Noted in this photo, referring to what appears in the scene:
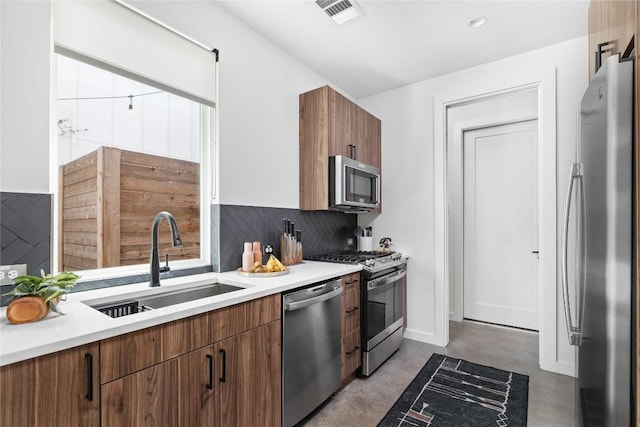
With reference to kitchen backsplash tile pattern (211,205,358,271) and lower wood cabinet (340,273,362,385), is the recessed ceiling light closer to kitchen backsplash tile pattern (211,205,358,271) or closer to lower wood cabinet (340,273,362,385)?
kitchen backsplash tile pattern (211,205,358,271)

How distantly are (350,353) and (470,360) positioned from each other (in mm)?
1211

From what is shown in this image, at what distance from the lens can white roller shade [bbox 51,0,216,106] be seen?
1.50m

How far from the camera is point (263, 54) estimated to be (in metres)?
2.47

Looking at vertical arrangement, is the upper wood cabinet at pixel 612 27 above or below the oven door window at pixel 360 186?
above

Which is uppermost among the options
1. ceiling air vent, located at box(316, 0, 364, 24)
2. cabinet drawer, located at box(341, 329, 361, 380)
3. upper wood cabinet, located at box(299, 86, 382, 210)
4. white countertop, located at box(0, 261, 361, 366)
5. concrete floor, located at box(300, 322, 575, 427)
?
ceiling air vent, located at box(316, 0, 364, 24)

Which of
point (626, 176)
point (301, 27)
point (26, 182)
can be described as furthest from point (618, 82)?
point (26, 182)

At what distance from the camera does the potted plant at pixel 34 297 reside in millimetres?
1061

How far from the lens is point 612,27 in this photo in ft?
4.17

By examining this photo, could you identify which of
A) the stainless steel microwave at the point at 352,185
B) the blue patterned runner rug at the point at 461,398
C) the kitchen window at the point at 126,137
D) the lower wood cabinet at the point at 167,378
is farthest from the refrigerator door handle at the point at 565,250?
the kitchen window at the point at 126,137

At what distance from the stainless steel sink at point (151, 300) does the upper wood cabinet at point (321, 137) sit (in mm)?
1164

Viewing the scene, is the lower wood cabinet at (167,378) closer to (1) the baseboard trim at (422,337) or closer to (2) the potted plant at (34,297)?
(2) the potted plant at (34,297)

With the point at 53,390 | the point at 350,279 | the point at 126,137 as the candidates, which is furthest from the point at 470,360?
the point at 126,137

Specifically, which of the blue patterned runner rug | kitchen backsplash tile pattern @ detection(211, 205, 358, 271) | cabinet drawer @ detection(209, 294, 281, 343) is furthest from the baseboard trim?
cabinet drawer @ detection(209, 294, 281, 343)

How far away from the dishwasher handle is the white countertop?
10 centimetres
